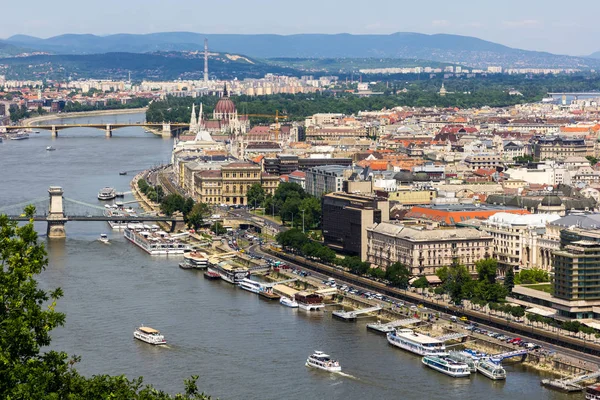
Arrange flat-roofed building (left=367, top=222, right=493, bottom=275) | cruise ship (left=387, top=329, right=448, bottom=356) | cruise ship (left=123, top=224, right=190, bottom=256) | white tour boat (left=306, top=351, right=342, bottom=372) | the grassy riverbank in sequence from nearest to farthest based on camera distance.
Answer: white tour boat (left=306, top=351, right=342, bottom=372) → cruise ship (left=387, top=329, right=448, bottom=356) → flat-roofed building (left=367, top=222, right=493, bottom=275) → cruise ship (left=123, top=224, right=190, bottom=256) → the grassy riverbank

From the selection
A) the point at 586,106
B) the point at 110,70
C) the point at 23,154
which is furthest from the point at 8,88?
the point at 23,154

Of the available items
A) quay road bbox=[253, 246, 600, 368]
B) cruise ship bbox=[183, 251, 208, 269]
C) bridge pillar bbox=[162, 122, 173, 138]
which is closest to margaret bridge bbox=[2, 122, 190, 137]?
bridge pillar bbox=[162, 122, 173, 138]

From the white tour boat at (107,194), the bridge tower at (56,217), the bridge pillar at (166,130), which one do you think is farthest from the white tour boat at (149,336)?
the bridge pillar at (166,130)

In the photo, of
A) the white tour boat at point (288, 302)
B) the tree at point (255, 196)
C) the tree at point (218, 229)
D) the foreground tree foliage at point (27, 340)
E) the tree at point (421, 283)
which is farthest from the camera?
the tree at point (255, 196)

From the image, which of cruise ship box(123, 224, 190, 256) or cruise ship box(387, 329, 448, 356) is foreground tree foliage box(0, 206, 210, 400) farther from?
cruise ship box(123, 224, 190, 256)

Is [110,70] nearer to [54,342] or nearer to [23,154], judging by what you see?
[23,154]

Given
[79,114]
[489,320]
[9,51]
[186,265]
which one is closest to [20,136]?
[79,114]

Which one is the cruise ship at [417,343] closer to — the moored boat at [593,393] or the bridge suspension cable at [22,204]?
the moored boat at [593,393]
